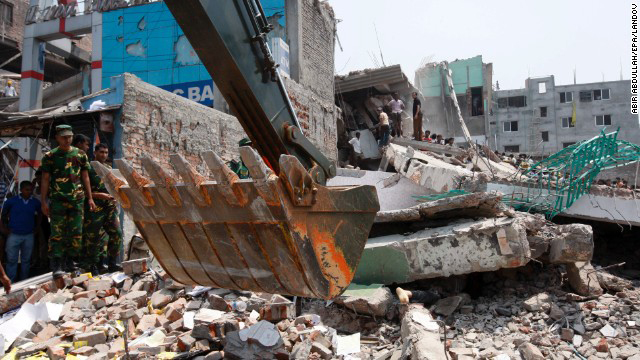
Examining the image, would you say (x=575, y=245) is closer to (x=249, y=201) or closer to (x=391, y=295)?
(x=391, y=295)

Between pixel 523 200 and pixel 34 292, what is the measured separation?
6.03 m

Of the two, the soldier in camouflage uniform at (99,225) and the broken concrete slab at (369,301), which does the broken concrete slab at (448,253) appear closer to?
the broken concrete slab at (369,301)

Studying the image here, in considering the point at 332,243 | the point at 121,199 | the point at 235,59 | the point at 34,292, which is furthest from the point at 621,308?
the point at 34,292

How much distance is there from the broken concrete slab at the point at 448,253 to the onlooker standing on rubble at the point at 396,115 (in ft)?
31.9

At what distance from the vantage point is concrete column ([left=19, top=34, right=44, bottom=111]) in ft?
45.8

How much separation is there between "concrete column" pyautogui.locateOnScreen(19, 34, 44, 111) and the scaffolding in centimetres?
1431

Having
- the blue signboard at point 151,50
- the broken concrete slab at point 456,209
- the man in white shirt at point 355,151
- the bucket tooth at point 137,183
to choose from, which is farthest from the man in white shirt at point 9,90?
the bucket tooth at point 137,183

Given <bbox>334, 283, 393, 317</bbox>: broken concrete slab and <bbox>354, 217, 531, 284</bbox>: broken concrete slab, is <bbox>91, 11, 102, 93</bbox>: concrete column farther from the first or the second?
<bbox>334, 283, 393, 317</bbox>: broken concrete slab

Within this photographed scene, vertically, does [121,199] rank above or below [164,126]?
below

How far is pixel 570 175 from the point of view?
20.3ft

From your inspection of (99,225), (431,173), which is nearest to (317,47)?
(431,173)

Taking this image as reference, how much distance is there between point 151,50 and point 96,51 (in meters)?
1.82

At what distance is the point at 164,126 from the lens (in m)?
6.53

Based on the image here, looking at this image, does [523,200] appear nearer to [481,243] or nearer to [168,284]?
[481,243]
